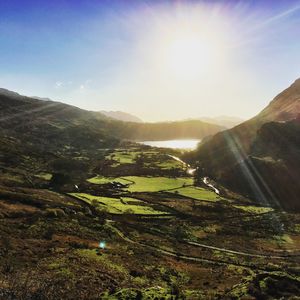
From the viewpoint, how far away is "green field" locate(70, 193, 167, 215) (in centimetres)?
8038

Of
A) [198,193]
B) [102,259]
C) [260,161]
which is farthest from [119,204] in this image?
[260,161]

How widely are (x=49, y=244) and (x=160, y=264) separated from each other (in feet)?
47.3

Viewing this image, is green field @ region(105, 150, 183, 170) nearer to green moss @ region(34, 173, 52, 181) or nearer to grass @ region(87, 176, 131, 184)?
grass @ region(87, 176, 131, 184)

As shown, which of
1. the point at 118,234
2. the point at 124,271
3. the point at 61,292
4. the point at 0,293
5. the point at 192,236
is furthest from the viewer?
the point at 192,236

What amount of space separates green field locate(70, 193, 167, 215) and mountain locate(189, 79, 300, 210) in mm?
37769

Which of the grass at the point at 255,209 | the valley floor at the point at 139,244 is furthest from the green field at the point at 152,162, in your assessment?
the grass at the point at 255,209

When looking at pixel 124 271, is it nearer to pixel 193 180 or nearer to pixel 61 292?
pixel 61 292

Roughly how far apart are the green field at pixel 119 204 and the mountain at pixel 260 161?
37769 millimetres

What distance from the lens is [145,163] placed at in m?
177

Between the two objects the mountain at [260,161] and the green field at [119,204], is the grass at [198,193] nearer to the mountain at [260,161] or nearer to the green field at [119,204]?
the mountain at [260,161]

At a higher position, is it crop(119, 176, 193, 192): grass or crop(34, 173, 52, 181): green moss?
crop(119, 176, 193, 192): grass

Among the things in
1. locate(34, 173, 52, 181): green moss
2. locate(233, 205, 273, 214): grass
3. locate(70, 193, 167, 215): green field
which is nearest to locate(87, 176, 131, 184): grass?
locate(34, 173, 52, 181): green moss

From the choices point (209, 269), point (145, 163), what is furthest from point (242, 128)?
point (209, 269)

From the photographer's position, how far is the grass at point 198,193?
10425 centimetres
